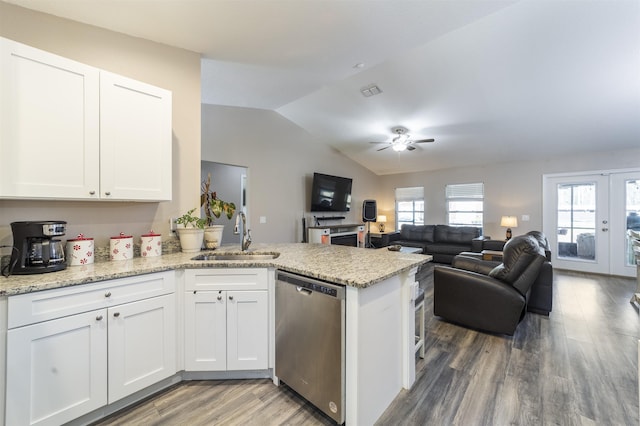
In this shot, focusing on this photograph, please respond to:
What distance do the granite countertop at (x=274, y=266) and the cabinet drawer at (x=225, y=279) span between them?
5 cm

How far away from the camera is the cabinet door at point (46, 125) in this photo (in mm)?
1507

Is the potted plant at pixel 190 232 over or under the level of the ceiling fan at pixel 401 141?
under

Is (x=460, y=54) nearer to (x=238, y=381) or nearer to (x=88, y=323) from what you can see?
(x=238, y=381)

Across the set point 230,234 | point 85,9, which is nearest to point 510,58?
point 85,9

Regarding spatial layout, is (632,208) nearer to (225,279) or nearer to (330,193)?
(330,193)

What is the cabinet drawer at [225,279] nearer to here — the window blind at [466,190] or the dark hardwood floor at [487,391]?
the dark hardwood floor at [487,391]

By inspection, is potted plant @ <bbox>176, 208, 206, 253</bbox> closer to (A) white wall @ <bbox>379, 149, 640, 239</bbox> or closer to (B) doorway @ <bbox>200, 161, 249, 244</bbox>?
(B) doorway @ <bbox>200, 161, 249, 244</bbox>

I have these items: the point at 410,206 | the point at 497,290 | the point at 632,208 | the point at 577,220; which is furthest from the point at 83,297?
the point at 632,208

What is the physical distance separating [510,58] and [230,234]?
539 centimetres

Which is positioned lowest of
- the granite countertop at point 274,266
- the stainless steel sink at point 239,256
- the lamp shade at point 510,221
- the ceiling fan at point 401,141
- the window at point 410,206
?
the stainless steel sink at point 239,256

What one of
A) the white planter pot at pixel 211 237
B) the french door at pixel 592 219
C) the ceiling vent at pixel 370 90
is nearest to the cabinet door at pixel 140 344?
the white planter pot at pixel 211 237

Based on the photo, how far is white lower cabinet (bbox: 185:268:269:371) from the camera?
1.90 m

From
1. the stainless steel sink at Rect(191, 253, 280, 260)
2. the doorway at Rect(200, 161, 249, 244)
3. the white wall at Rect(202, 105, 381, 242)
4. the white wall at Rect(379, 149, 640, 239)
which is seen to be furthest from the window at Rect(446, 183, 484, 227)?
the stainless steel sink at Rect(191, 253, 280, 260)

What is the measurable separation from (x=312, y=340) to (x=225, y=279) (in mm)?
746
